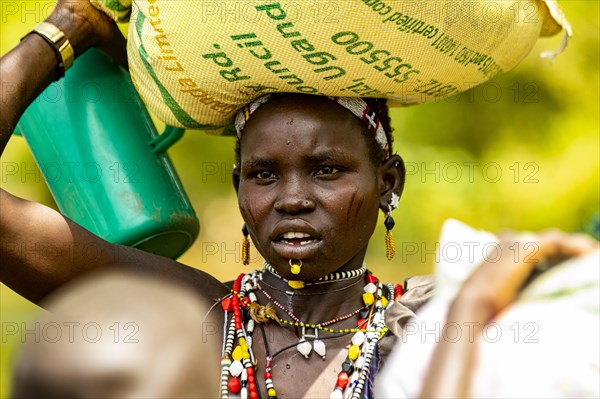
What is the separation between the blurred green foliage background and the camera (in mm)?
4973

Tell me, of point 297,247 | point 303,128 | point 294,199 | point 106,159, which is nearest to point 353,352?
point 297,247

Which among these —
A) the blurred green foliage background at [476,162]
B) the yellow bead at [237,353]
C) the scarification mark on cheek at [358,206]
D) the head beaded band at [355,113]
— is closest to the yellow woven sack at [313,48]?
the head beaded band at [355,113]

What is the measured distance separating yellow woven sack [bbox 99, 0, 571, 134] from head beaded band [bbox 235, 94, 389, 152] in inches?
1.5

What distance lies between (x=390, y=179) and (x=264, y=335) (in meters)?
0.56

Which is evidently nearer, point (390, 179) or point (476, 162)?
point (390, 179)

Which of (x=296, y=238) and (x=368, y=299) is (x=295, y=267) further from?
(x=368, y=299)

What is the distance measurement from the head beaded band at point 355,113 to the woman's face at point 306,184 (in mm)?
18

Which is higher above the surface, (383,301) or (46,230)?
(46,230)

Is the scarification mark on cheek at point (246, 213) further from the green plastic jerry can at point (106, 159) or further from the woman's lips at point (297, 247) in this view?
the green plastic jerry can at point (106, 159)

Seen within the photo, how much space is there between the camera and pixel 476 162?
17.2 ft

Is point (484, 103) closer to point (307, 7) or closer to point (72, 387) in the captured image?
point (307, 7)

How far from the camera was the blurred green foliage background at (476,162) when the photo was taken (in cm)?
497

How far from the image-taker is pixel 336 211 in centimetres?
269

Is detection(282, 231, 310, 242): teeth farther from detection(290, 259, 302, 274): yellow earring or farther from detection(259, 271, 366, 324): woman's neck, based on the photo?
detection(259, 271, 366, 324): woman's neck
